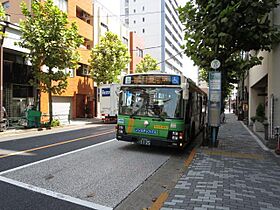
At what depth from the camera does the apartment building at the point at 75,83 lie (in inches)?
1017

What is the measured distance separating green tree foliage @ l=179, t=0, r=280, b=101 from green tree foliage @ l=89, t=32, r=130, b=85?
62.7 ft

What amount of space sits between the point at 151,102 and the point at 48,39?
1264cm

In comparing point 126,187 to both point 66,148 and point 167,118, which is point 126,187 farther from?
point 66,148

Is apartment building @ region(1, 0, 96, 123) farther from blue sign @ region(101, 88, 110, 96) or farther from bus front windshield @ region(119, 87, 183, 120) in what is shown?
bus front windshield @ region(119, 87, 183, 120)

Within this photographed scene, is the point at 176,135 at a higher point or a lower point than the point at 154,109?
lower

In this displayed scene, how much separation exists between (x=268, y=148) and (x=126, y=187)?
788 centimetres

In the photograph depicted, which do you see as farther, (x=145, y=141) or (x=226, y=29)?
(x=226, y=29)

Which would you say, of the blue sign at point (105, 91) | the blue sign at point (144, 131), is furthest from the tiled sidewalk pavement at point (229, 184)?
the blue sign at point (105, 91)

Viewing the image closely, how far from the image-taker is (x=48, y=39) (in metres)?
20.0

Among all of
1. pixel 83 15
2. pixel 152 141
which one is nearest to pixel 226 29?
pixel 152 141

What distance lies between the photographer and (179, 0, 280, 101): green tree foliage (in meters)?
10.5

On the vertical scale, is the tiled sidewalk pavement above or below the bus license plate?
below

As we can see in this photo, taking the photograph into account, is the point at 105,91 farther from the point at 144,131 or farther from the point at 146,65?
the point at 146,65

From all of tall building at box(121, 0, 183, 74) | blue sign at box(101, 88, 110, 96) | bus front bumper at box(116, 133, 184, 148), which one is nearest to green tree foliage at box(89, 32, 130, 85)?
blue sign at box(101, 88, 110, 96)
